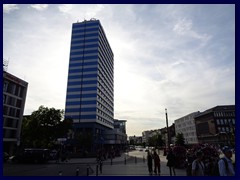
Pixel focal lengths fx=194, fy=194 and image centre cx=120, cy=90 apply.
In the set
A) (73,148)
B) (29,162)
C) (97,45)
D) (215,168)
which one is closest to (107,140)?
(73,148)

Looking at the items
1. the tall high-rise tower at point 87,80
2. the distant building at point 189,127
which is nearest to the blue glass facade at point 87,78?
the tall high-rise tower at point 87,80

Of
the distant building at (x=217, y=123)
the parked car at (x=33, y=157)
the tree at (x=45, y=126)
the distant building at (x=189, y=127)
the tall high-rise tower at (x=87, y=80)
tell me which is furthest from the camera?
the distant building at (x=189, y=127)

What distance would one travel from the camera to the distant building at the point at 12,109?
4547 cm

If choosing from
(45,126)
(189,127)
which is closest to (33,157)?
(45,126)

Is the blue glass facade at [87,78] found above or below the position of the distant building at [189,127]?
above

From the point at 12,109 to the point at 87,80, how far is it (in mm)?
25215

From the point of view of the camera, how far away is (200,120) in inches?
3615

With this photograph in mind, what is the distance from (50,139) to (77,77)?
31.6 meters

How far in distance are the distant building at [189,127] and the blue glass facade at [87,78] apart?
165ft

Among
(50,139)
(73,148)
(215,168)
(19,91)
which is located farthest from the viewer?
(73,148)

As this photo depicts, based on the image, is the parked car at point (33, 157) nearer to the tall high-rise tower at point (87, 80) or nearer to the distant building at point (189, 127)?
the tall high-rise tower at point (87, 80)

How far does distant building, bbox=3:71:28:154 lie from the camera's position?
4547 centimetres

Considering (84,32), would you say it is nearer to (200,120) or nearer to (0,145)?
(200,120)

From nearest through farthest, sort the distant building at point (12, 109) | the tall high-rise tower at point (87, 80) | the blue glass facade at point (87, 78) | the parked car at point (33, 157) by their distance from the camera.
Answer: the parked car at point (33, 157)
the distant building at point (12, 109)
the tall high-rise tower at point (87, 80)
the blue glass facade at point (87, 78)
